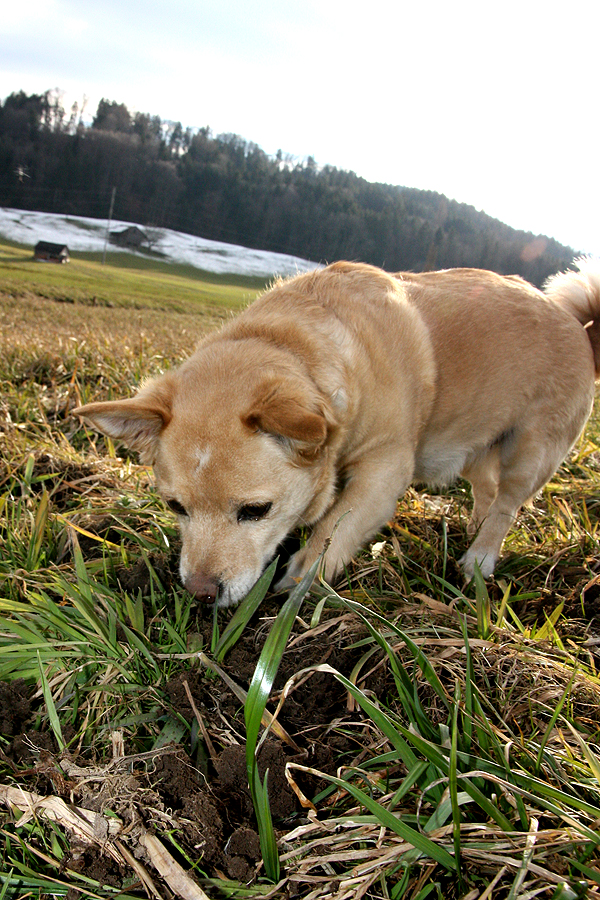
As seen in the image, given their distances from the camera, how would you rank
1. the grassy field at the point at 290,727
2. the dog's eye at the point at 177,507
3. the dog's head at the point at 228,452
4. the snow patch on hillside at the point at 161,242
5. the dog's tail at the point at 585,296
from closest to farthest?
the grassy field at the point at 290,727, the dog's head at the point at 228,452, the dog's eye at the point at 177,507, the dog's tail at the point at 585,296, the snow patch on hillside at the point at 161,242

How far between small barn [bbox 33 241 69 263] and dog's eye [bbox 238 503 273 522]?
36.5 feet

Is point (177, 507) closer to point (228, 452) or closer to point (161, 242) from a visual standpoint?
point (228, 452)

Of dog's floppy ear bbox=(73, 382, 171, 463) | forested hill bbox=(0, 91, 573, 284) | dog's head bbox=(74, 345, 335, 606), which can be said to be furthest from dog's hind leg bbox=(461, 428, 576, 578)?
forested hill bbox=(0, 91, 573, 284)

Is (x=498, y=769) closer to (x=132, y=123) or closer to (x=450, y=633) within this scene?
(x=450, y=633)

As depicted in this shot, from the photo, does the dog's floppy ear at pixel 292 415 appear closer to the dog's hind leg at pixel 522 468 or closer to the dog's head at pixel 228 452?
the dog's head at pixel 228 452

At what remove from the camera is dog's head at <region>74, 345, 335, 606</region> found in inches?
91.2

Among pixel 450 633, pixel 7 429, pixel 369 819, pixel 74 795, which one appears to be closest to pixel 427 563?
pixel 450 633

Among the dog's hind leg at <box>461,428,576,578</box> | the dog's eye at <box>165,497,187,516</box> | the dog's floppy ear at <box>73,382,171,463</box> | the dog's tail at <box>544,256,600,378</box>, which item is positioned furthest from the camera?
the dog's tail at <box>544,256,600,378</box>

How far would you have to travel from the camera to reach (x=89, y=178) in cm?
→ 1666

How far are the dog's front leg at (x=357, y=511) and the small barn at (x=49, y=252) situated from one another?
11036 mm

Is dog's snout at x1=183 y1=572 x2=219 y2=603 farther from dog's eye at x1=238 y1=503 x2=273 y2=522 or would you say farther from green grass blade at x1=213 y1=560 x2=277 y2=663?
dog's eye at x1=238 y1=503 x2=273 y2=522

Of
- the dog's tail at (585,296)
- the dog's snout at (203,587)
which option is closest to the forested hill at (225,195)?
the dog's tail at (585,296)

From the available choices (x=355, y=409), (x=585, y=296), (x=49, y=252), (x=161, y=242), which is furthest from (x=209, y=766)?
(x=161, y=242)

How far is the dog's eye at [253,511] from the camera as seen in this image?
246cm
